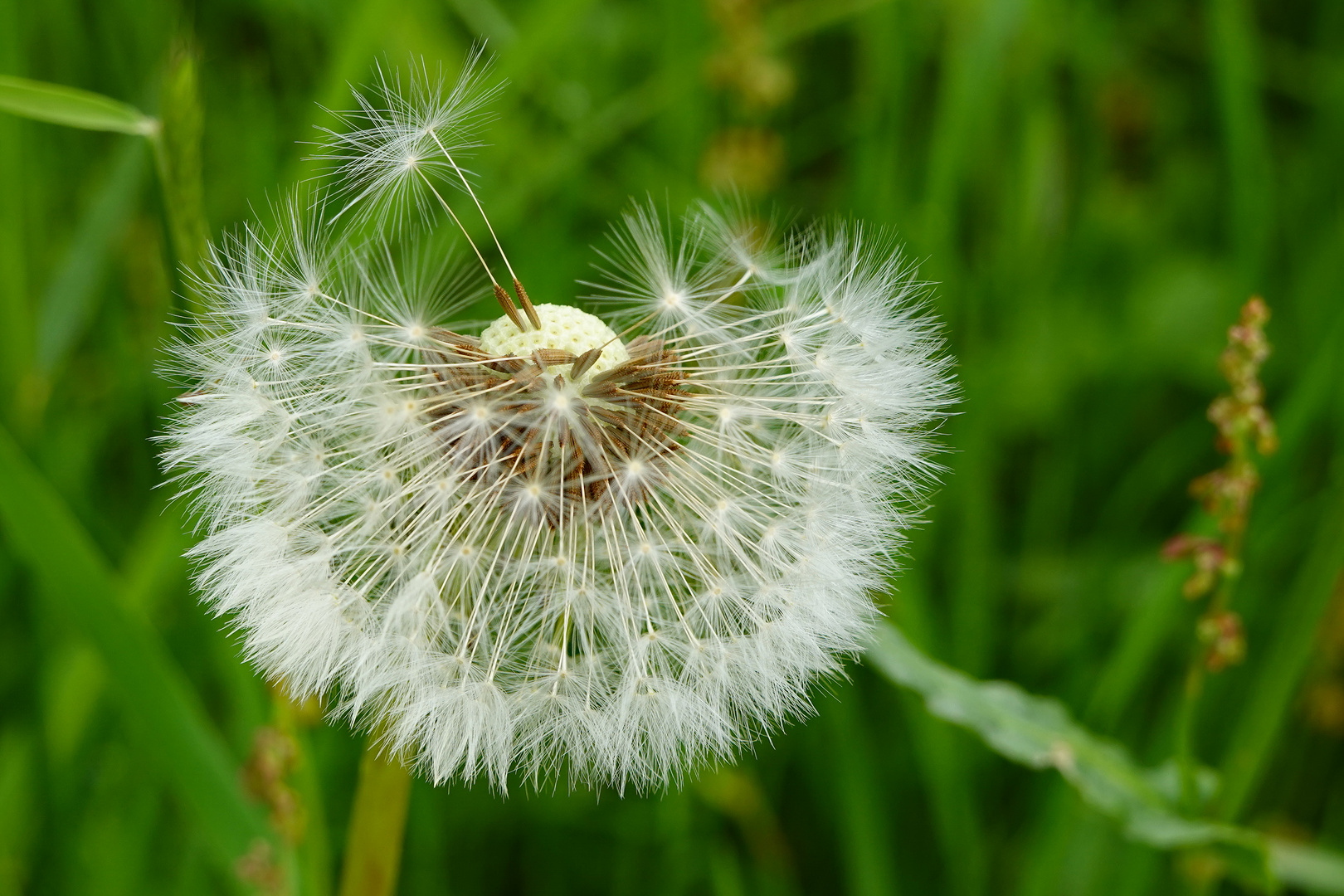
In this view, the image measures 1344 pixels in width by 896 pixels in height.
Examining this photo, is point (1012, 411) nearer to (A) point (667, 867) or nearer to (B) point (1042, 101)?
(B) point (1042, 101)

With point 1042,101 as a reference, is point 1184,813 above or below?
below

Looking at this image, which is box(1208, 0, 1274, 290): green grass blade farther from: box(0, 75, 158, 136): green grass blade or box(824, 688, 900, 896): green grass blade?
box(0, 75, 158, 136): green grass blade

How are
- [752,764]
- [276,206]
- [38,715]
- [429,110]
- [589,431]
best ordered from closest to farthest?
[589,431]
[429,110]
[38,715]
[276,206]
[752,764]

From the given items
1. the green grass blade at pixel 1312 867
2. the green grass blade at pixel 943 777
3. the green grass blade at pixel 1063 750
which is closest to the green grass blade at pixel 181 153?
the green grass blade at pixel 1063 750

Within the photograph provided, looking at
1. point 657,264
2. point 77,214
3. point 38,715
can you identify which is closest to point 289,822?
point 38,715

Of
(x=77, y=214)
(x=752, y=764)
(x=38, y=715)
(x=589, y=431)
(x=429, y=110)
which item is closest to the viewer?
(x=589, y=431)

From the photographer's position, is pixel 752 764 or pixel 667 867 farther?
pixel 752 764

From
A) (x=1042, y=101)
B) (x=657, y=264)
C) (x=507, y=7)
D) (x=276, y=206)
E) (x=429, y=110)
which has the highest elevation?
(x=507, y=7)
